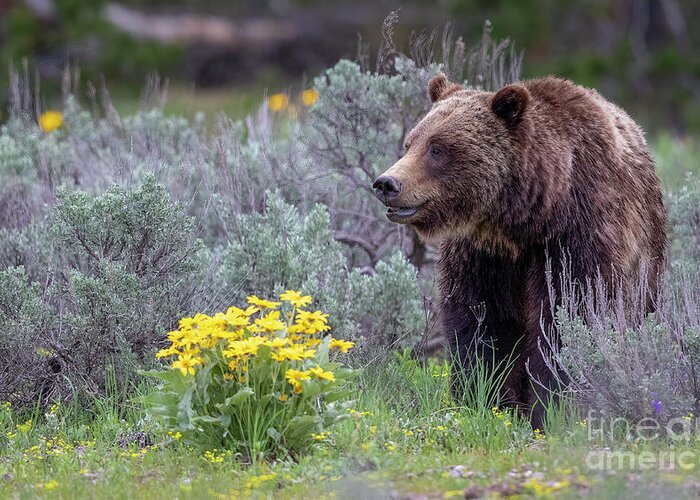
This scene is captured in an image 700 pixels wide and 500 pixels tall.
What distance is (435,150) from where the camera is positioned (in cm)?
619

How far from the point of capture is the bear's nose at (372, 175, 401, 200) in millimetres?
5930

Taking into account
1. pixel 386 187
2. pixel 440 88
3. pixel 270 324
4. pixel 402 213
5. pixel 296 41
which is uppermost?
pixel 296 41

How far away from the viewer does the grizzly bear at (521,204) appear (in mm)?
6051

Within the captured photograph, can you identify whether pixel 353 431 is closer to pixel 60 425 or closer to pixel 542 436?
pixel 542 436

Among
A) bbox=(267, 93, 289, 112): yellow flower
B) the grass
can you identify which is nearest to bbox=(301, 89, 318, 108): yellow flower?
bbox=(267, 93, 289, 112): yellow flower

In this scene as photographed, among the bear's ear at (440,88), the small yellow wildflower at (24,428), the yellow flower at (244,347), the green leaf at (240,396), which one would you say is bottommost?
the small yellow wildflower at (24,428)

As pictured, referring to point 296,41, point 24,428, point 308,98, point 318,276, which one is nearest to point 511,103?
point 318,276

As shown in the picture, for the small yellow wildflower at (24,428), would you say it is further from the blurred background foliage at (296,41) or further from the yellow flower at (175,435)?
the blurred background foliage at (296,41)

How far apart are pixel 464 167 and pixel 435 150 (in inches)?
7.2

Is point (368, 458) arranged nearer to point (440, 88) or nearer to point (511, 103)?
point (511, 103)

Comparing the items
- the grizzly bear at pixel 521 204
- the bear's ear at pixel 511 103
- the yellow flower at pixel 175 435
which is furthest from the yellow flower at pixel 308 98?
the yellow flower at pixel 175 435

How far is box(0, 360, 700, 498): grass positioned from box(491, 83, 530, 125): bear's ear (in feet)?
4.88

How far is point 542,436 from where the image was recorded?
5.78 metres

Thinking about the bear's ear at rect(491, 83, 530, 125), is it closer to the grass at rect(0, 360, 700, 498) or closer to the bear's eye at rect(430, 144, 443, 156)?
the bear's eye at rect(430, 144, 443, 156)
